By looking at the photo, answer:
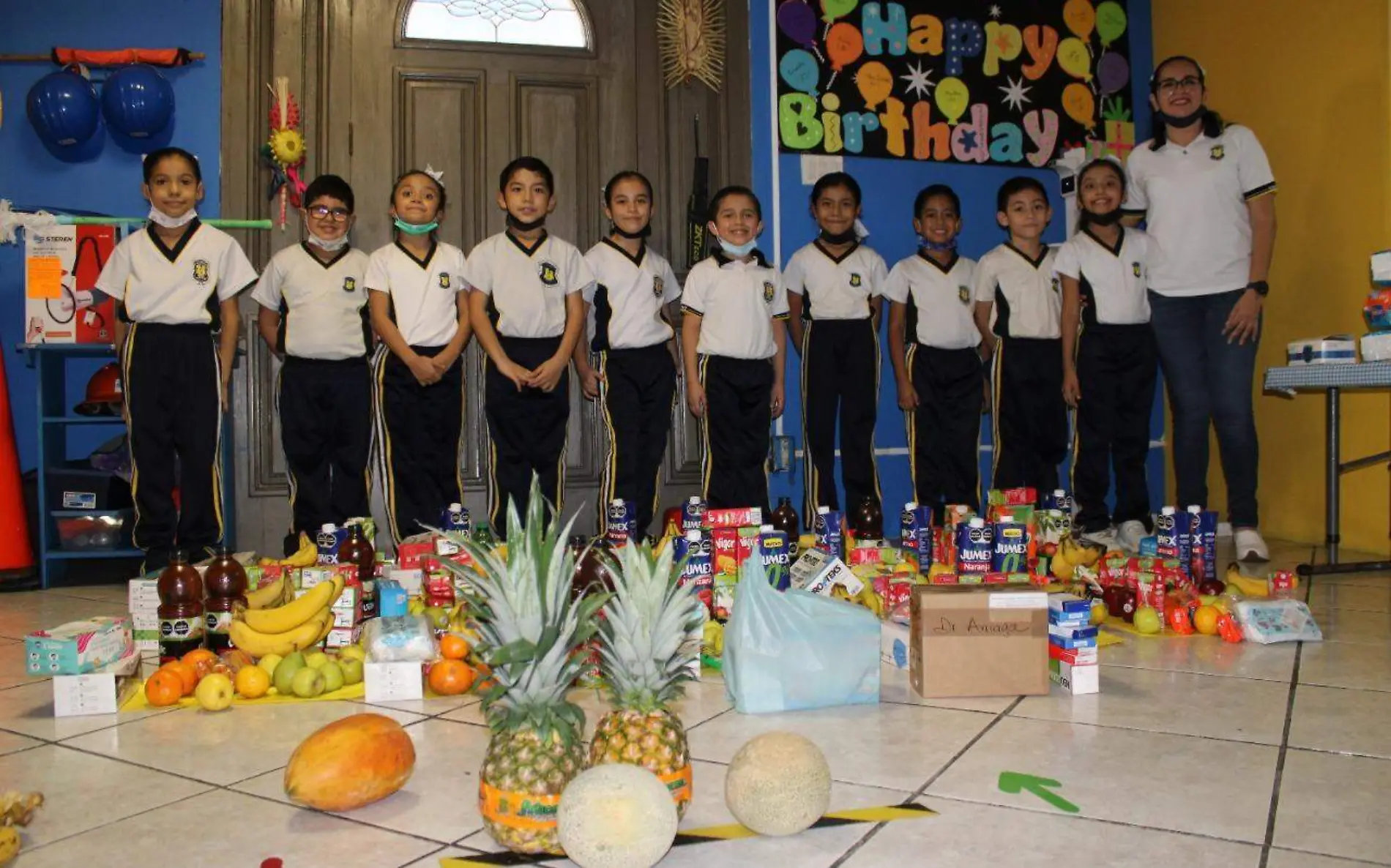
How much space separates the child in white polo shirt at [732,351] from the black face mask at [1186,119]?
1.81m

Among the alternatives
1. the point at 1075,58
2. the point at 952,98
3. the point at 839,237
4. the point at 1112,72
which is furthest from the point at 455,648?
the point at 1112,72

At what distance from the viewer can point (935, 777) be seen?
192 centimetres

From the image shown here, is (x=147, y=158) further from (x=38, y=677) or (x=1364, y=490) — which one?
(x=1364, y=490)

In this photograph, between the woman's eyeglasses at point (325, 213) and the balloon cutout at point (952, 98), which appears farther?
the balloon cutout at point (952, 98)

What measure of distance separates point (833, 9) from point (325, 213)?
9.07 feet

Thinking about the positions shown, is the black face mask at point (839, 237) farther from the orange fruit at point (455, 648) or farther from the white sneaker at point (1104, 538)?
the orange fruit at point (455, 648)

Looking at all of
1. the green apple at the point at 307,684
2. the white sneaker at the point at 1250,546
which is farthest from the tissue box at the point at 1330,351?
the green apple at the point at 307,684

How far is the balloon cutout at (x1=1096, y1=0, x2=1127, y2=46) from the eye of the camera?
5.95 metres

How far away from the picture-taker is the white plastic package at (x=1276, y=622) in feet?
9.68

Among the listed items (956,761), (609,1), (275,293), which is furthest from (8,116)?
(956,761)

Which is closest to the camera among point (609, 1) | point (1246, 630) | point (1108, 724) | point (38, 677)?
→ point (1108, 724)

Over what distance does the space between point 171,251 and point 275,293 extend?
0.46m

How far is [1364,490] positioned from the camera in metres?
4.64

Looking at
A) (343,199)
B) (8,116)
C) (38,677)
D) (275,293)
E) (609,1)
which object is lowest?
(38,677)
